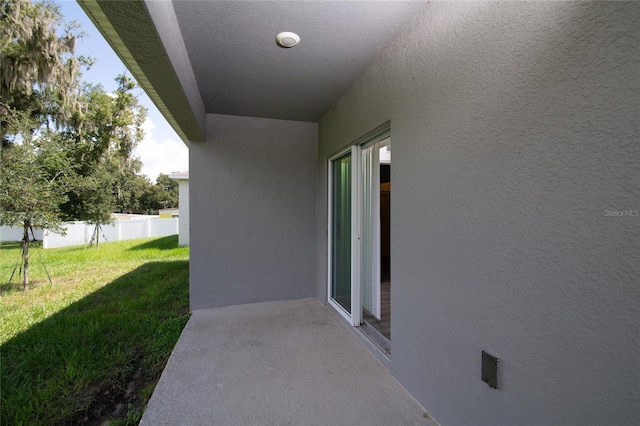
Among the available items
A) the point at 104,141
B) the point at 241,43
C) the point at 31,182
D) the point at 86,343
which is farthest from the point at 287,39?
the point at 104,141

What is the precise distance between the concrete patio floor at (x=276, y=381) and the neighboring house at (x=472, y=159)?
0.81ft

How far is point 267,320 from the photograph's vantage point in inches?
144

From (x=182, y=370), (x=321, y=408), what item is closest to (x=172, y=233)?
(x=182, y=370)

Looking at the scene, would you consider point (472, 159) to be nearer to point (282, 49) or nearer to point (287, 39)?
point (287, 39)

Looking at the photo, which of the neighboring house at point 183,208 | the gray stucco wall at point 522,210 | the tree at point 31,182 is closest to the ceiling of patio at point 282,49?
the gray stucco wall at point 522,210

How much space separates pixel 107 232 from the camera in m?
12.9

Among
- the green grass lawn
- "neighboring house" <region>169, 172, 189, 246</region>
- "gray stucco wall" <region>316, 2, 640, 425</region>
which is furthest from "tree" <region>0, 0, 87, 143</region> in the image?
"gray stucco wall" <region>316, 2, 640, 425</region>

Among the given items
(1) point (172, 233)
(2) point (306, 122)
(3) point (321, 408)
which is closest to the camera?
(3) point (321, 408)

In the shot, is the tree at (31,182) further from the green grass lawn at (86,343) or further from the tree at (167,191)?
the tree at (167,191)

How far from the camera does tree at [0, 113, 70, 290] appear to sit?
16.1ft

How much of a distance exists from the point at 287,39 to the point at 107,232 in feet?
46.5

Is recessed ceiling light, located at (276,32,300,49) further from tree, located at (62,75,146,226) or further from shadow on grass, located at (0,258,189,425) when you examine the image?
tree, located at (62,75,146,226)

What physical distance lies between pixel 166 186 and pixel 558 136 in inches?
→ 1555

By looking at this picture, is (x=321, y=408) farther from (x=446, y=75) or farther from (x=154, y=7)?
(x=154, y=7)
